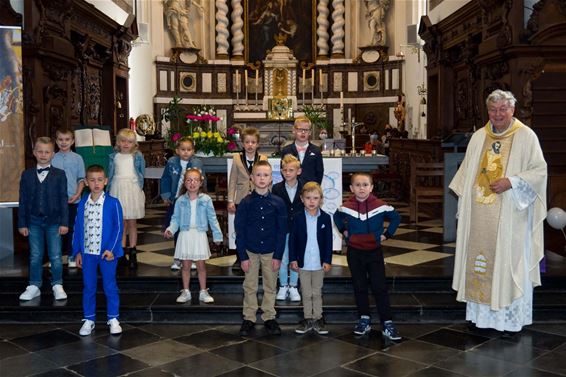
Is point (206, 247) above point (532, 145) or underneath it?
underneath

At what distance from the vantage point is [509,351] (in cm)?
513

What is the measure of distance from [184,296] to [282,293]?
0.82 metres

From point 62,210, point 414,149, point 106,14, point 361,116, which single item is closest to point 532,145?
point 62,210

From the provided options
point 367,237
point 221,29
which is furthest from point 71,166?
point 221,29

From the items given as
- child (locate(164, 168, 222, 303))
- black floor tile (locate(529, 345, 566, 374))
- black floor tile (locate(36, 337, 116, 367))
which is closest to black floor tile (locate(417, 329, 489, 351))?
black floor tile (locate(529, 345, 566, 374))

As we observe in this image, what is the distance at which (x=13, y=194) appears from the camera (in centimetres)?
701

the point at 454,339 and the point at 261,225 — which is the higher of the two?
the point at 261,225

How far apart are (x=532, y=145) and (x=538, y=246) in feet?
2.57

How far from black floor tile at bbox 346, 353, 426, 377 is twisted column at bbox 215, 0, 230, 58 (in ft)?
55.0

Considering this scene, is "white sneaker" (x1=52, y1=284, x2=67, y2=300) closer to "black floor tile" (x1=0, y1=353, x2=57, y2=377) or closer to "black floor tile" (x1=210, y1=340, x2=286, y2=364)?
"black floor tile" (x1=0, y1=353, x2=57, y2=377)

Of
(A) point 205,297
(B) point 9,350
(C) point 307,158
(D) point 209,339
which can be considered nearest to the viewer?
(B) point 9,350

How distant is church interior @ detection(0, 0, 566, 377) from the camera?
509cm

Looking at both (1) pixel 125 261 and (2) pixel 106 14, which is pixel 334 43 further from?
(1) pixel 125 261

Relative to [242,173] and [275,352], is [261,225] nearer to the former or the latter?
[275,352]
